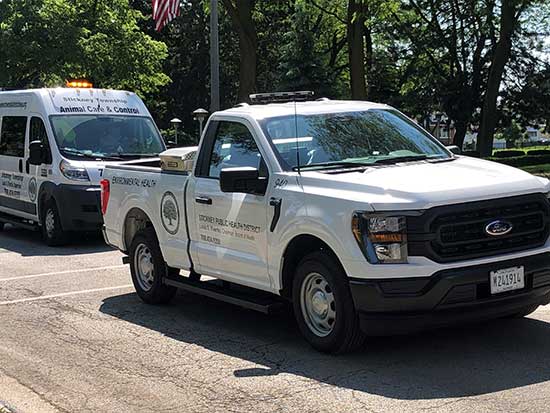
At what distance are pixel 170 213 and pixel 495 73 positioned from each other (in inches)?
1035

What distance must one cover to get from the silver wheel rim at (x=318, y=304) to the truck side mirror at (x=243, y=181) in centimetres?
91

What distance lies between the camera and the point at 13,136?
14.9 metres

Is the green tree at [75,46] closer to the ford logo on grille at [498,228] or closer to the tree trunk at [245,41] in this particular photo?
the tree trunk at [245,41]

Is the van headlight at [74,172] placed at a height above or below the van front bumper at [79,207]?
above

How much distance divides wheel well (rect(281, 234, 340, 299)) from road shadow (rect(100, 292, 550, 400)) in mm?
519

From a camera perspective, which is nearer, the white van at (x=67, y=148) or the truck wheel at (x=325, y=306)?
the truck wheel at (x=325, y=306)

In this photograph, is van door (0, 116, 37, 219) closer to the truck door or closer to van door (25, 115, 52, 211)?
van door (25, 115, 52, 211)

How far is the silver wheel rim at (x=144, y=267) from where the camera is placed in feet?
28.3

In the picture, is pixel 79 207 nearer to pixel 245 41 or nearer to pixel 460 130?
pixel 245 41

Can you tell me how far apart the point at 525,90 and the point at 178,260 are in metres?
39.6

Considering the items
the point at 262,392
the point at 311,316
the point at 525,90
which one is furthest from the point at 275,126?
the point at 525,90

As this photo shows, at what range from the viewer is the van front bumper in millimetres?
13141

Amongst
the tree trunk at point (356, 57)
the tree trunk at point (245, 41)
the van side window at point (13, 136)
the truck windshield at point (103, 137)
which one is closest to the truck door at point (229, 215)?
the truck windshield at point (103, 137)

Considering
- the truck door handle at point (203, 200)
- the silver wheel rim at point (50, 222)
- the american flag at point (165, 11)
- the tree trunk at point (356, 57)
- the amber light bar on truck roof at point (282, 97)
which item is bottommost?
the silver wheel rim at point (50, 222)
